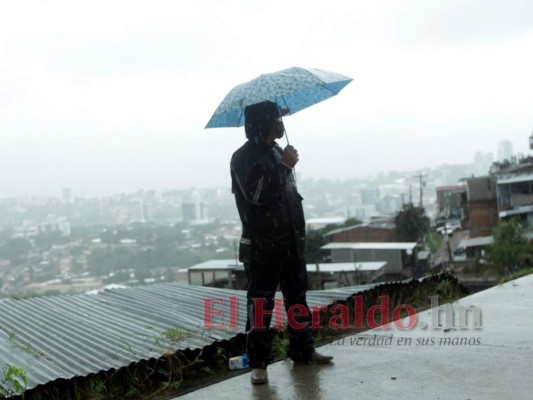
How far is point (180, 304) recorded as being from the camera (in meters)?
5.05

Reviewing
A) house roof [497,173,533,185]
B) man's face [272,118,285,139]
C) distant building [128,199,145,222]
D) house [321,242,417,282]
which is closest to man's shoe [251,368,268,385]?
man's face [272,118,285,139]

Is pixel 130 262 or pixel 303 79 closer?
pixel 303 79

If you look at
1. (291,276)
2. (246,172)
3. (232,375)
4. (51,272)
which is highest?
(246,172)

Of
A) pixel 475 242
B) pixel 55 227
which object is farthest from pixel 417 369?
pixel 55 227

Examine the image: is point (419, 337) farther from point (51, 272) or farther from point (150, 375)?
point (51, 272)

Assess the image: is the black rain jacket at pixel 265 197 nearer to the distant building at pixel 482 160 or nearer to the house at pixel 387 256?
the house at pixel 387 256

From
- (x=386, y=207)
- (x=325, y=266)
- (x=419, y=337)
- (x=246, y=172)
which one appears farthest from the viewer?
(x=386, y=207)

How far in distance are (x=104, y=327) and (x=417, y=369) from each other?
81.7 inches

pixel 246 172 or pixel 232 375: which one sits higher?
pixel 246 172

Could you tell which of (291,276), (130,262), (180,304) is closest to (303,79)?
(291,276)

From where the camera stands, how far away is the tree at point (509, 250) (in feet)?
75.2

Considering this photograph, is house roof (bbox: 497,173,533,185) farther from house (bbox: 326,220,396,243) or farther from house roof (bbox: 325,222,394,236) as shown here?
house roof (bbox: 325,222,394,236)

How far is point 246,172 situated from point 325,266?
28.1 meters

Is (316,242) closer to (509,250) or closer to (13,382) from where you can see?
(509,250)
